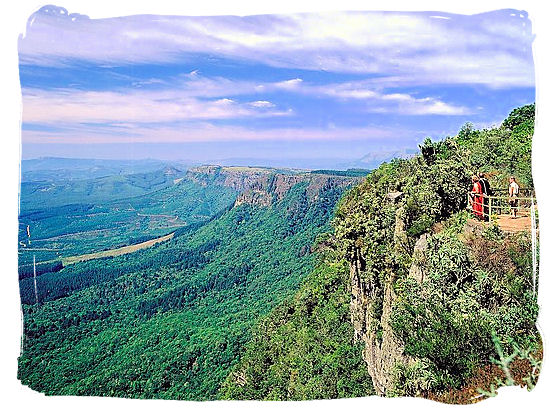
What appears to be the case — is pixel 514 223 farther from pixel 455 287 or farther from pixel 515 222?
pixel 455 287

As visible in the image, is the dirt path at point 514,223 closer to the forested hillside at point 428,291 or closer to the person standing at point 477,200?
the forested hillside at point 428,291

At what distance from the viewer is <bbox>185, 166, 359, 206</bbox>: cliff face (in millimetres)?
31358

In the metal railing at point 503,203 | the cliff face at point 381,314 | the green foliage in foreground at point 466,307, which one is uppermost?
the metal railing at point 503,203

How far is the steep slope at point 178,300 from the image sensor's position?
488 cm

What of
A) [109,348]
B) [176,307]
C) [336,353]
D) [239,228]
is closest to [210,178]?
[239,228]

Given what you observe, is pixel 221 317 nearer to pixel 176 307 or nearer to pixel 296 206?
pixel 176 307

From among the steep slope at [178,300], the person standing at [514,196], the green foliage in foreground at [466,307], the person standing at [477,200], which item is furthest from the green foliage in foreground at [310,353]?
the person standing at [514,196]

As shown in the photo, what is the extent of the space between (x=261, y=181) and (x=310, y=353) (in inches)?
1230

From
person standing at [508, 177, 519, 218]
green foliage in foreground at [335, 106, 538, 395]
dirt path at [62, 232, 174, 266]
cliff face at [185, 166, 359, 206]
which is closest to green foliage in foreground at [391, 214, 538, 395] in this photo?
green foliage in foreground at [335, 106, 538, 395]

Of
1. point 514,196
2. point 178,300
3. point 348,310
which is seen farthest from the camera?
point 178,300

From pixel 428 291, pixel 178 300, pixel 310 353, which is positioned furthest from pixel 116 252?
pixel 428 291

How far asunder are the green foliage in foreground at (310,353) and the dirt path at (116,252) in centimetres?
443

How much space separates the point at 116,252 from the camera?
1864 centimetres

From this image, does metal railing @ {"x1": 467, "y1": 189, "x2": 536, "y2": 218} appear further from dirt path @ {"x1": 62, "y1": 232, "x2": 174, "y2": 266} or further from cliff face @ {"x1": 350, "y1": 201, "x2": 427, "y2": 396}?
dirt path @ {"x1": 62, "y1": 232, "x2": 174, "y2": 266}
